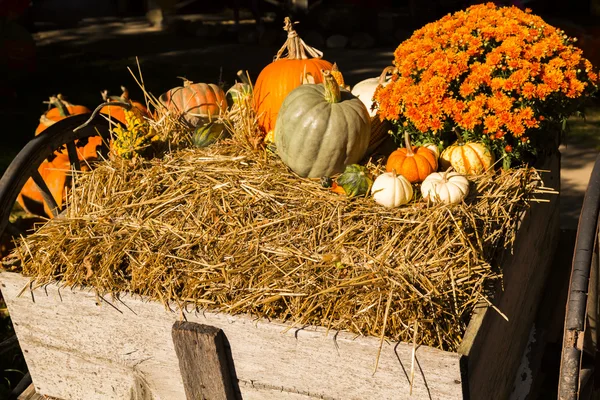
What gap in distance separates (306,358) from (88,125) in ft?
5.88

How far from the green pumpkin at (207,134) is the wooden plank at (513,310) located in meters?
1.53

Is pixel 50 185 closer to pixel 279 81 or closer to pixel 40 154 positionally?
pixel 40 154

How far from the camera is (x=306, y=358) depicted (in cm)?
218

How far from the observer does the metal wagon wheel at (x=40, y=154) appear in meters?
2.79

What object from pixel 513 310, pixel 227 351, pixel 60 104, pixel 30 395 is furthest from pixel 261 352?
pixel 60 104

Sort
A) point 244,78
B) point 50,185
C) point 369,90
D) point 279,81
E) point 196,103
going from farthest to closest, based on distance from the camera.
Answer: point 50,185
point 244,78
point 196,103
point 279,81
point 369,90

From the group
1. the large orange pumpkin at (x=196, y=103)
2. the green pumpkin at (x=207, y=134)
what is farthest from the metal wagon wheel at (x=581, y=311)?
the large orange pumpkin at (x=196, y=103)

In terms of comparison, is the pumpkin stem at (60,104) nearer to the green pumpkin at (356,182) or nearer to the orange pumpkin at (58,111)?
the orange pumpkin at (58,111)

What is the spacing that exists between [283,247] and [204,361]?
19.3 inches

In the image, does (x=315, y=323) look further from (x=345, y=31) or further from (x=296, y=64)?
(x=345, y=31)

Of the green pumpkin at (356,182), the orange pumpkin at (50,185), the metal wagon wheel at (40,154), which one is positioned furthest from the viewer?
the orange pumpkin at (50,185)

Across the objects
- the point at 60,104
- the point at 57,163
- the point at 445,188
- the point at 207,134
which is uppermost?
the point at 60,104

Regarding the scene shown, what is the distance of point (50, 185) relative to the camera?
446 cm

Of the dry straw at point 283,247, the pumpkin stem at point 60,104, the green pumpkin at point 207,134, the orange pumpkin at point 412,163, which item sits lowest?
the dry straw at point 283,247
